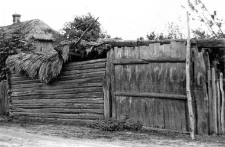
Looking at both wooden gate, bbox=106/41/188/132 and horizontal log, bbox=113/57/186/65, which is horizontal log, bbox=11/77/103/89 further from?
horizontal log, bbox=113/57/186/65

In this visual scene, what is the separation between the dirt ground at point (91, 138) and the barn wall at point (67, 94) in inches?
44.2

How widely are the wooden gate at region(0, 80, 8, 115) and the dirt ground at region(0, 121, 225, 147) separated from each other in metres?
4.35

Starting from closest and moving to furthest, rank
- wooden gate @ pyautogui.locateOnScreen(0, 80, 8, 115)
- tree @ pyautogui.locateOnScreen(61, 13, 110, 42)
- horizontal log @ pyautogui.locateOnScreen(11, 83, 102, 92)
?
1. horizontal log @ pyautogui.locateOnScreen(11, 83, 102, 92)
2. wooden gate @ pyautogui.locateOnScreen(0, 80, 8, 115)
3. tree @ pyautogui.locateOnScreen(61, 13, 110, 42)

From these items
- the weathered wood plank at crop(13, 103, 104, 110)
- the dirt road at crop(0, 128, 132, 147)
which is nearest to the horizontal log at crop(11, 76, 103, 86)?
the weathered wood plank at crop(13, 103, 104, 110)

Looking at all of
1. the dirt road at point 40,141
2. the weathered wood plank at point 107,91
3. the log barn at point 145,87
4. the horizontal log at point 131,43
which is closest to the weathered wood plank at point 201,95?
the log barn at point 145,87

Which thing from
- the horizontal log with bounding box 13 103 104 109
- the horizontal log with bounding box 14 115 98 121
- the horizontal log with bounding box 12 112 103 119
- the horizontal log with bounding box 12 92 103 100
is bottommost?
the horizontal log with bounding box 14 115 98 121

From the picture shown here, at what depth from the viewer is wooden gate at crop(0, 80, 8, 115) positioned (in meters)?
Answer: 14.9

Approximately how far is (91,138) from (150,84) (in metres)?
2.37

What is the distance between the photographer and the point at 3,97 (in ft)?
49.7

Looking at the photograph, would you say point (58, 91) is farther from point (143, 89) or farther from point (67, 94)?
point (143, 89)

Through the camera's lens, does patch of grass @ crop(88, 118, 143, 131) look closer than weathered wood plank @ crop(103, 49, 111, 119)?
Yes

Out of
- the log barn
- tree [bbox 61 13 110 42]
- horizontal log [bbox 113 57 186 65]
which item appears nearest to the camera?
the log barn

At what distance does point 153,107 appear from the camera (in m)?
9.88

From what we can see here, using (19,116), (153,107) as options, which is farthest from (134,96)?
(19,116)
